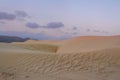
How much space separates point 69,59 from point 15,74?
2634 millimetres

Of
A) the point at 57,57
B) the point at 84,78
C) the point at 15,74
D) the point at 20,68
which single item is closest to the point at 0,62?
the point at 20,68

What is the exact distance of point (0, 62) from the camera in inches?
320

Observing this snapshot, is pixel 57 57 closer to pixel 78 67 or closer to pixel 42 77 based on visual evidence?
pixel 78 67

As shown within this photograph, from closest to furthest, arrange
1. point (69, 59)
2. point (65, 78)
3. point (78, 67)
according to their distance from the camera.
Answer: point (65, 78) → point (78, 67) → point (69, 59)

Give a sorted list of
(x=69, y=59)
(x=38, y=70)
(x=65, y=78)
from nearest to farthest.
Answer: (x=65, y=78), (x=38, y=70), (x=69, y=59)

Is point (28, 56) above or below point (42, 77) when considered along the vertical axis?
above

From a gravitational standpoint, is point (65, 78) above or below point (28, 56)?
below

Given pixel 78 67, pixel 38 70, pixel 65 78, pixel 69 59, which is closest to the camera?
pixel 65 78

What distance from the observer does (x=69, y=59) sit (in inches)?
338

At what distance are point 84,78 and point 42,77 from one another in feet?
4.19

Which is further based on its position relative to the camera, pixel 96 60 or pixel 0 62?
pixel 96 60

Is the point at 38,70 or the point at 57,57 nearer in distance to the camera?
the point at 38,70

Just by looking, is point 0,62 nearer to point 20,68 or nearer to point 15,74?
point 20,68

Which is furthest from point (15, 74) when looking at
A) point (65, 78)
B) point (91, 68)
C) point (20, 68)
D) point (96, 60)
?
point (96, 60)
